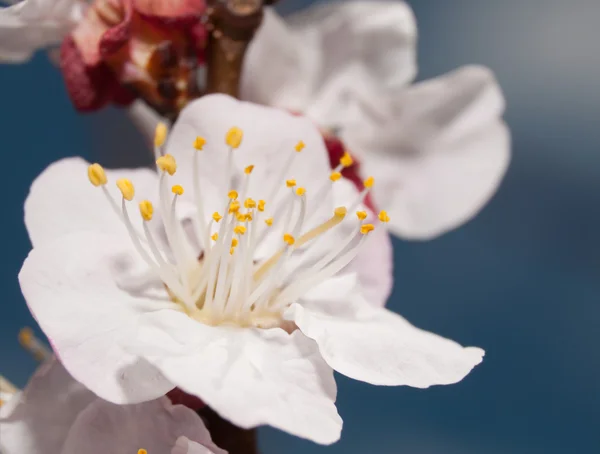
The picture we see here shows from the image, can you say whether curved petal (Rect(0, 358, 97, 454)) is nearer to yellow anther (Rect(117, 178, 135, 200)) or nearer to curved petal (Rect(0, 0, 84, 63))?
yellow anther (Rect(117, 178, 135, 200))

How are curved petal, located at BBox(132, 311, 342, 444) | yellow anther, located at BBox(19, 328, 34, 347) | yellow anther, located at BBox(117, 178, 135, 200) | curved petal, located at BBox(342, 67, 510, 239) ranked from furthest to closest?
curved petal, located at BBox(342, 67, 510, 239), yellow anther, located at BBox(19, 328, 34, 347), yellow anther, located at BBox(117, 178, 135, 200), curved petal, located at BBox(132, 311, 342, 444)

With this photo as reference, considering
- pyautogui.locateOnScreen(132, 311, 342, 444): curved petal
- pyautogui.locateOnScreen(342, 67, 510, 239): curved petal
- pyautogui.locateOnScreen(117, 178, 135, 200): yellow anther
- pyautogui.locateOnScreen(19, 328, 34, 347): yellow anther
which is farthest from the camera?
pyautogui.locateOnScreen(342, 67, 510, 239): curved petal

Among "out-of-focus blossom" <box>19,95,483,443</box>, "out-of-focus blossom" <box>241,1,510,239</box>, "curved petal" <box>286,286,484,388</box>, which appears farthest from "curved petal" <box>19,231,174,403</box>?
"out-of-focus blossom" <box>241,1,510,239</box>

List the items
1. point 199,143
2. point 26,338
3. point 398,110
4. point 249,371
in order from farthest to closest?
point 398,110
point 26,338
point 199,143
point 249,371

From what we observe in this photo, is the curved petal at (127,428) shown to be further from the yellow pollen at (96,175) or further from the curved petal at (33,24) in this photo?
the curved petal at (33,24)

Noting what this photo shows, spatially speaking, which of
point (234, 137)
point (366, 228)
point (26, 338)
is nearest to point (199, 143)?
point (234, 137)

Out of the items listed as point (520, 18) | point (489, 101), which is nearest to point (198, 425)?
point (489, 101)

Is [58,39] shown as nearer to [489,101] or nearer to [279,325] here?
[279,325]

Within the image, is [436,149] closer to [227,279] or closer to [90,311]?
[227,279]
